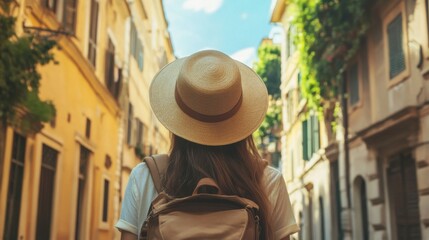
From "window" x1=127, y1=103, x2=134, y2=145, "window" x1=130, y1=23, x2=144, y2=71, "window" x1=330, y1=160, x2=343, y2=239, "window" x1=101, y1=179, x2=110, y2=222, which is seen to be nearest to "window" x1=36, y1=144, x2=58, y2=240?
"window" x1=101, y1=179, x2=110, y2=222

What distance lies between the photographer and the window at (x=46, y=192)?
998 cm

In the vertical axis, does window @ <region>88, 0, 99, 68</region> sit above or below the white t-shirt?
above

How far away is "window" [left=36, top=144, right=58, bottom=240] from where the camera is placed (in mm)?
9977

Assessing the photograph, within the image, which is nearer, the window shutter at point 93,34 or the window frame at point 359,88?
the window frame at point 359,88

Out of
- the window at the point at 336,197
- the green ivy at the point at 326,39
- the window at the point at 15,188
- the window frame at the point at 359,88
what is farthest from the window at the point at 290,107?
the window at the point at 15,188

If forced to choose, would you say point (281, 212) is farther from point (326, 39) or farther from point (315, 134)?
point (315, 134)

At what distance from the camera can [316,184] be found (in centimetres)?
1877

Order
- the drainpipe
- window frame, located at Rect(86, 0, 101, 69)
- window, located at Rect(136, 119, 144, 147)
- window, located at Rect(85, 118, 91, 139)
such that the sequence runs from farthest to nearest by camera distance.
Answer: window, located at Rect(136, 119, 144, 147) < the drainpipe < window frame, located at Rect(86, 0, 101, 69) < window, located at Rect(85, 118, 91, 139)

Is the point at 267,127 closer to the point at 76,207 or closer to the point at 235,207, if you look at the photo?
the point at 76,207

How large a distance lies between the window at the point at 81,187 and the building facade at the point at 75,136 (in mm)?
22

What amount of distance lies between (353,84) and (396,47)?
10.3 feet

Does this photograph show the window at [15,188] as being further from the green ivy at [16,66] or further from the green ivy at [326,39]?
the green ivy at [326,39]

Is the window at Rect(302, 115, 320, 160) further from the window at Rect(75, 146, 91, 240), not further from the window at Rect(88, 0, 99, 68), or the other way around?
the window at Rect(75, 146, 91, 240)

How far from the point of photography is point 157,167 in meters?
2.14
